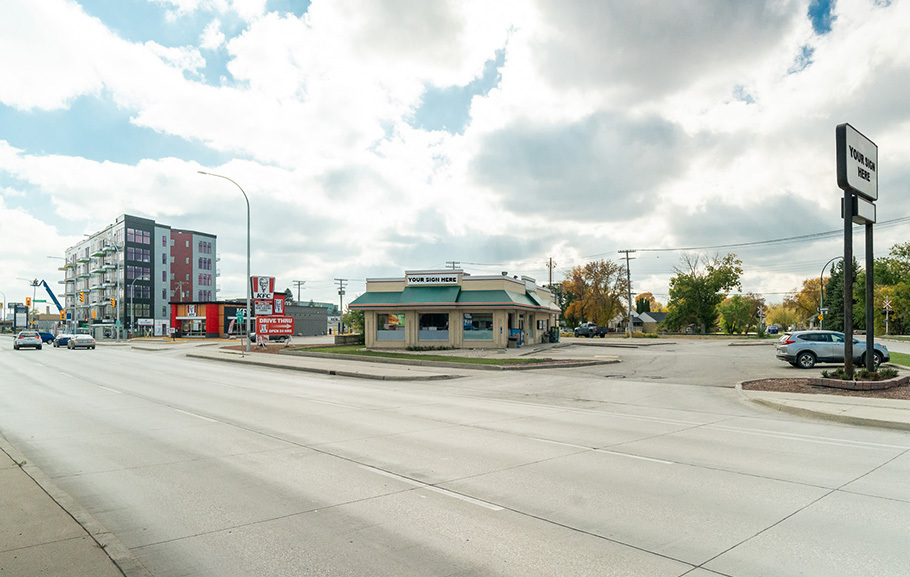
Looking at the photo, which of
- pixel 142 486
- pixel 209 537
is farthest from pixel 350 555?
pixel 142 486

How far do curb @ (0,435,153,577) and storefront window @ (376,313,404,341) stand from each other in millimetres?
32262

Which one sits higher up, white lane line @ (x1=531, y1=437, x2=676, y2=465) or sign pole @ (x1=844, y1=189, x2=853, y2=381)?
sign pole @ (x1=844, y1=189, x2=853, y2=381)

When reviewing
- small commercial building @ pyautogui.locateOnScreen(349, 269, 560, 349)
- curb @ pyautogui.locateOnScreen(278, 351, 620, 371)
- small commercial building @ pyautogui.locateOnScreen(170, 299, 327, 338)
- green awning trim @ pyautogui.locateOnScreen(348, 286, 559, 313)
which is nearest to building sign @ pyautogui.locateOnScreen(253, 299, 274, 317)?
small commercial building @ pyautogui.locateOnScreen(349, 269, 560, 349)

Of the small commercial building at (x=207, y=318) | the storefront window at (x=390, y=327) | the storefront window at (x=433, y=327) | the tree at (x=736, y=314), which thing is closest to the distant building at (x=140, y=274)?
the small commercial building at (x=207, y=318)

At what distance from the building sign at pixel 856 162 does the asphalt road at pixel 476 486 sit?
24.5 ft

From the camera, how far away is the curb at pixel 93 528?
4401 millimetres

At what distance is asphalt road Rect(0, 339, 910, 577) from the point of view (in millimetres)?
4742

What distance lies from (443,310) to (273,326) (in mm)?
13869

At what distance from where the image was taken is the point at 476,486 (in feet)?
22.4

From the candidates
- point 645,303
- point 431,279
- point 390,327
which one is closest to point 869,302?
point 431,279

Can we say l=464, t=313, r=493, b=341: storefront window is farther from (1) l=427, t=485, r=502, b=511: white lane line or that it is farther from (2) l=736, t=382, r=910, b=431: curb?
(1) l=427, t=485, r=502, b=511: white lane line

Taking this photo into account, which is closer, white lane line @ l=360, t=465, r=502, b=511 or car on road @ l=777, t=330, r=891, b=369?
white lane line @ l=360, t=465, r=502, b=511

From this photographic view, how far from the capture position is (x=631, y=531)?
5.31 meters

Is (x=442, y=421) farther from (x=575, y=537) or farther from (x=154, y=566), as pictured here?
(x=154, y=566)
